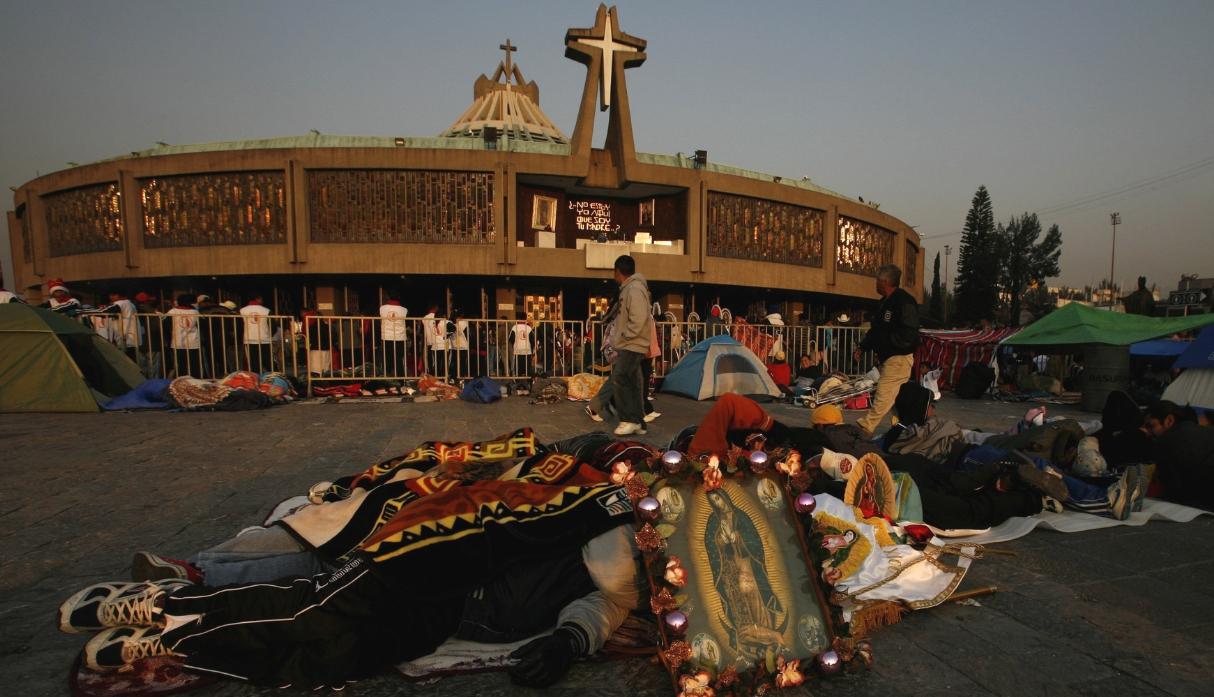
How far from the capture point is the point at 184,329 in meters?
10.3

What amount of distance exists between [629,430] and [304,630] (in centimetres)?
490

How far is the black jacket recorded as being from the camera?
227 inches

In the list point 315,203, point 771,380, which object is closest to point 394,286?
point 315,203

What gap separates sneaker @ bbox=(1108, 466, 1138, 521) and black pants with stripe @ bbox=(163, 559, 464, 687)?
4308 mm

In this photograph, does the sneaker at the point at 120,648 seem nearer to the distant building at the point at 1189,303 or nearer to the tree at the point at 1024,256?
the distant building at the point at 1189,303

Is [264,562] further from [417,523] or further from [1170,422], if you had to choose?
[1170,422]

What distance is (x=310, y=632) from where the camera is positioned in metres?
1.87

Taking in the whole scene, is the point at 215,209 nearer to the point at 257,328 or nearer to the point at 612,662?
the point at 257,328

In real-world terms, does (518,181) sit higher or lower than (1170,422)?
higher

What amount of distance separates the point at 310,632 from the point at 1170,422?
5.64 m

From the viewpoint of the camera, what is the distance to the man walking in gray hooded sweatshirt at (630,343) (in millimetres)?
6527

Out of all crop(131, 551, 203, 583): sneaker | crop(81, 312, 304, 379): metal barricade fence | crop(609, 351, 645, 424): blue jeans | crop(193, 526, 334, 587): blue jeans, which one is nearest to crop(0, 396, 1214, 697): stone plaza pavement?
crop(131, 551, 203, 583): sneaker

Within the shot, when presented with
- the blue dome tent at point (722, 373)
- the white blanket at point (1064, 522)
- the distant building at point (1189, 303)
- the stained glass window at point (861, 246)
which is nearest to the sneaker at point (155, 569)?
the white blanket at point (1064, 522)

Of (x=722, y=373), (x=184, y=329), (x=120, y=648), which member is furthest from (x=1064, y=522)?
(x=184, y=329)
